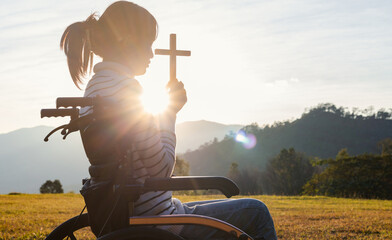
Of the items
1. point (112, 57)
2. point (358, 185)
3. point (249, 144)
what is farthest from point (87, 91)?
point (249, 144)

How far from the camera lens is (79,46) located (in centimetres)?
205

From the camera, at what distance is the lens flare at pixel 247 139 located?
11169 centimetres

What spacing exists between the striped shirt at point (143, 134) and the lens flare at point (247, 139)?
110118 mm

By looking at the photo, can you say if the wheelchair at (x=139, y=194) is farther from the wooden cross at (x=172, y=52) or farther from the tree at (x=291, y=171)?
the tree at (x=291, y=171)

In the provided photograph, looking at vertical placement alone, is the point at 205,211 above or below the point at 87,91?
below

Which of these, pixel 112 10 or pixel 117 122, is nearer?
pixel 117 122

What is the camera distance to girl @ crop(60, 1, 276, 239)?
1741 millimetres

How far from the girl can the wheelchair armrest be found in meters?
0.10

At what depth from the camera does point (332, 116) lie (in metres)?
111

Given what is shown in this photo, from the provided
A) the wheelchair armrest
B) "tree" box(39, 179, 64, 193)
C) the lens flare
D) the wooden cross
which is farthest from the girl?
the lens flare

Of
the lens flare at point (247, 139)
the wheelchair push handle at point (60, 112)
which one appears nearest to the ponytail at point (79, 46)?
the wheelchair push handle at point (60, 112)

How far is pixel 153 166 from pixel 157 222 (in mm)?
281

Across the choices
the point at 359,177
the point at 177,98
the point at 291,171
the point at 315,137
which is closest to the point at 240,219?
the point at 177,98

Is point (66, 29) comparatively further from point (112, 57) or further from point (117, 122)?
point (117, 122)
